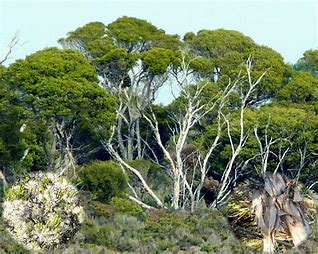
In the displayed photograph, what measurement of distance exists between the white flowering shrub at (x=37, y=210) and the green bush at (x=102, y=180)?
21.6 feet

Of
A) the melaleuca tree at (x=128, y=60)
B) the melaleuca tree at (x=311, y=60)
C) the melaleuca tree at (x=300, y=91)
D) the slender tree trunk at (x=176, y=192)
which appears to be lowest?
the slender tree trunk at (x=176, y=192)

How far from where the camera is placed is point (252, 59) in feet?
95.6

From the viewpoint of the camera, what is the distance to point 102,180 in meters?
22.0

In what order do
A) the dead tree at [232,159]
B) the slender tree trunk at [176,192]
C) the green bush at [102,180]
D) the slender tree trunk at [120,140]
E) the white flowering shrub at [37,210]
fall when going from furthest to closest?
the slender tree trunk at [120,140]
the slender tree trunk at [176,192]
the dead tree at [232,159]
the green bush at [102,180]
the white flowering shrub at [37,210]

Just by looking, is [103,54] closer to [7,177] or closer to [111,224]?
[7,177]

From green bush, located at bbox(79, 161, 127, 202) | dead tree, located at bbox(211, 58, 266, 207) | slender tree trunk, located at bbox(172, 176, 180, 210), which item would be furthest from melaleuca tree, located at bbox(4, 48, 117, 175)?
dead tree, located at bbox(211, 58, 266, 207)

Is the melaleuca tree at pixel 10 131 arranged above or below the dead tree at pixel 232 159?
above

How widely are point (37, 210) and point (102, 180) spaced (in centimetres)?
724

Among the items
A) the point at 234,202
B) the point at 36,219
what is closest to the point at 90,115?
the point at 36,219

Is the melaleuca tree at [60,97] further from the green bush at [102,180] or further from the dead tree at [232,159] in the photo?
the dead tree at [232,159]

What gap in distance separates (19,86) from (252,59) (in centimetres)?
927

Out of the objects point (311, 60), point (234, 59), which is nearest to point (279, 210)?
point (234, 59)

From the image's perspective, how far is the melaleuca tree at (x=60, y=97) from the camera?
2308cm

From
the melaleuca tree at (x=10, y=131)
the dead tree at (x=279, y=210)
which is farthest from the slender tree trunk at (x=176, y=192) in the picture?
the dead tree at (x=279, y=210)
